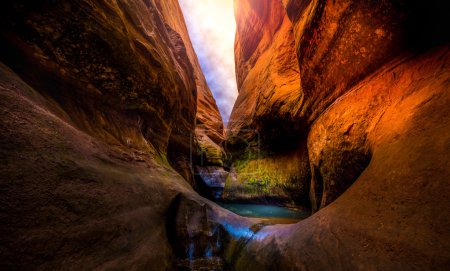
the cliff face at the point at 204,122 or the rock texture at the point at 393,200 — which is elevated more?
the cliff face at the point at 204,122

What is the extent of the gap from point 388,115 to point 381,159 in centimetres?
98

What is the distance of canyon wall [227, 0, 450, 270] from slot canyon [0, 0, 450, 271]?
0.06 ft

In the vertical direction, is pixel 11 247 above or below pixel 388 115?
below

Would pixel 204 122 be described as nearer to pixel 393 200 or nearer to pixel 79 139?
pixel 79 139

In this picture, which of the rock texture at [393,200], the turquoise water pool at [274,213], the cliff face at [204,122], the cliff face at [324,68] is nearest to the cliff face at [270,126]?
the cliff face at [324,68]

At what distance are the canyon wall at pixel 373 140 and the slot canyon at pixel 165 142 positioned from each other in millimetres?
17

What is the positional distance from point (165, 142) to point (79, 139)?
3.85 m

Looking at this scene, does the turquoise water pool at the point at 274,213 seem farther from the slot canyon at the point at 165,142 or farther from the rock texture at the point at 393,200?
the rock texture at the point at 393,200

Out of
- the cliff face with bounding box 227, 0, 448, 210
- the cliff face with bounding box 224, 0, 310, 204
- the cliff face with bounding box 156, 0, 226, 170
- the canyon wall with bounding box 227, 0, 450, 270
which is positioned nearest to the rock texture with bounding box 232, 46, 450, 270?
the canyon wall with bounding box 227, 0, 450, 270

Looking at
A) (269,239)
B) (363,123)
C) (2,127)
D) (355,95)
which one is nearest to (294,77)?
(355,95)

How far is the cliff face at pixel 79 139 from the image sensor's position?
1.33 m

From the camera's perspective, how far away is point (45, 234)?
1322 mm

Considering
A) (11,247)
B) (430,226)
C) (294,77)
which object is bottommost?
(11,247)

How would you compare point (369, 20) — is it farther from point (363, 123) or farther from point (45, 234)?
point (45, 234)
